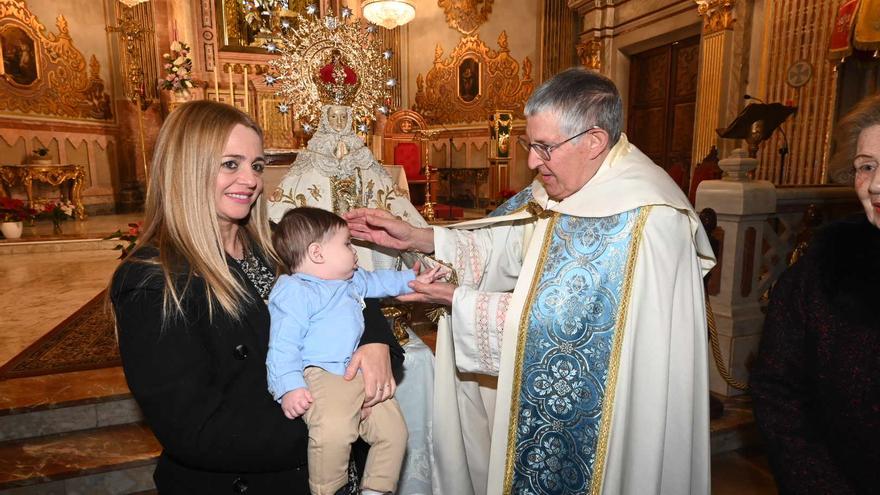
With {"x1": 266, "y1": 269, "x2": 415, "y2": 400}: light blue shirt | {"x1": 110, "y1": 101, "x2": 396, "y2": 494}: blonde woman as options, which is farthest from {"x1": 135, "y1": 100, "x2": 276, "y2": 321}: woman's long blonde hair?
{"x1": 266, "y1": 269, "x2": 415, "y2": 400}: light blue shirt

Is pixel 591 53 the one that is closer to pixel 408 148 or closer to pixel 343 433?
pixel 408 148

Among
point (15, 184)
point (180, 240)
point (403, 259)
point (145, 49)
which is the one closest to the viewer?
point (180, 240)

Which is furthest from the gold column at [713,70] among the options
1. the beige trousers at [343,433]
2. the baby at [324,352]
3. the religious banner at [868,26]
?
the beige trousers at [343,433]

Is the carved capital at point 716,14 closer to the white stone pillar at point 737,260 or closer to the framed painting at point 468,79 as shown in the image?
the white stone pillar at point 737,260

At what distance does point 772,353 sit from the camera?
151 cm

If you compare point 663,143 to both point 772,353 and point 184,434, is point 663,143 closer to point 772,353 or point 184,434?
point 772,353

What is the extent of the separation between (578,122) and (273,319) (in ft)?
3.87

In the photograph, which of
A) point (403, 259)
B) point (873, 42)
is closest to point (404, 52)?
point (873, 42)

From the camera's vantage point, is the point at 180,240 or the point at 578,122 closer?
the point at 180,240

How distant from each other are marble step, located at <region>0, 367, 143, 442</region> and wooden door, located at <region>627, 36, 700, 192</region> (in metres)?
8.10

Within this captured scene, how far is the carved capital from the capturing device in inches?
292

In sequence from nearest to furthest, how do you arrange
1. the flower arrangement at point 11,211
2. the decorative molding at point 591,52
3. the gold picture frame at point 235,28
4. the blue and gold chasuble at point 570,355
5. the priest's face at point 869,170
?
the priest's face at point 869,170 < the blue and gold chasuble at point 570,355 < the flower arrangement at point 11,211 < the decorative molding at point 591,52 < the gold picture frame at point 235,28

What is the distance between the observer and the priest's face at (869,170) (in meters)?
1.33

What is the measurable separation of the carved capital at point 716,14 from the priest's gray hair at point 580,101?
730cm
